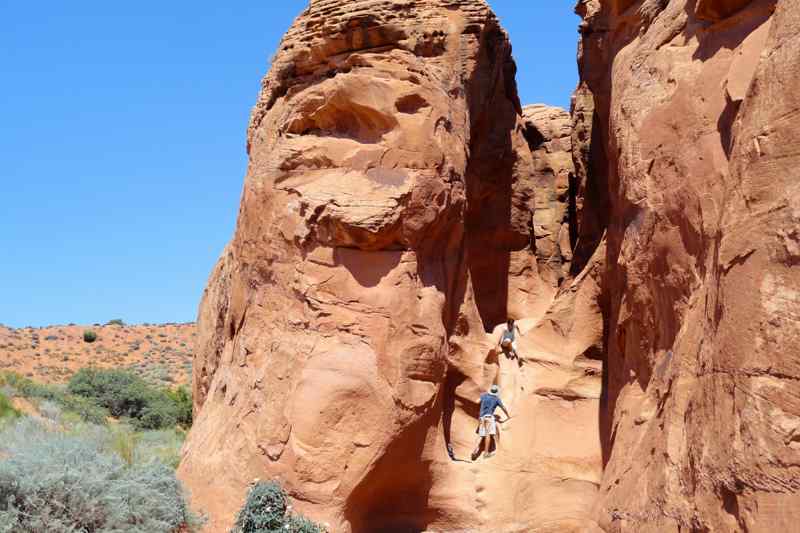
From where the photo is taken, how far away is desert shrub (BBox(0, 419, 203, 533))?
8391 mm

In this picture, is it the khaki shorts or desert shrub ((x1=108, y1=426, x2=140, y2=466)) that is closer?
desert shrub ((x1=108, y1=426, x2=140, y2=466))

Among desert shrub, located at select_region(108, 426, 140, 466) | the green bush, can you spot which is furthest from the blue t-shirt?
the green bush

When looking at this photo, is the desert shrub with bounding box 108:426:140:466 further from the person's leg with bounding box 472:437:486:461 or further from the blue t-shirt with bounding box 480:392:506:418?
Result: the blue t-shirt with bounding box 480:392:506:418

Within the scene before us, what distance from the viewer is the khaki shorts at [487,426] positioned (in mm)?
11102

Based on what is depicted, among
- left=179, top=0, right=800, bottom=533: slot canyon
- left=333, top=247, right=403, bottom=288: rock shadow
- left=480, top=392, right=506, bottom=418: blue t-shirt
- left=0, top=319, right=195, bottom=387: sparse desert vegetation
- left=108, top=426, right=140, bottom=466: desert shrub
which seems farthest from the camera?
left=0, top=319, right=195, bottom=387: sparse desert vegetation

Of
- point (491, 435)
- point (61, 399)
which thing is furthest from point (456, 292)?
point (61, 399)

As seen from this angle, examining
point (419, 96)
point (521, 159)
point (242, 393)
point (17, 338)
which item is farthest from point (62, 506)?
point (17, 338)

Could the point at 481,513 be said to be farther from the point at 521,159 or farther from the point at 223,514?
the point at 521,159

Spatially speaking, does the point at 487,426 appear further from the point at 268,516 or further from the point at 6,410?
the point at 6,410

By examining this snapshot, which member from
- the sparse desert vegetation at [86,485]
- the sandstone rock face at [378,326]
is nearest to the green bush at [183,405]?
the sandstone rock face at [378,326]

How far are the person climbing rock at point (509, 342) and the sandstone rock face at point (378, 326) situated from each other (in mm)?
109

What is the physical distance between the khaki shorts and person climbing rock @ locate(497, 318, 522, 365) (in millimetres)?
1056

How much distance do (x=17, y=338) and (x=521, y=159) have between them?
34908 millimetres

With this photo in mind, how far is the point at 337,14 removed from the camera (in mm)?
11383
